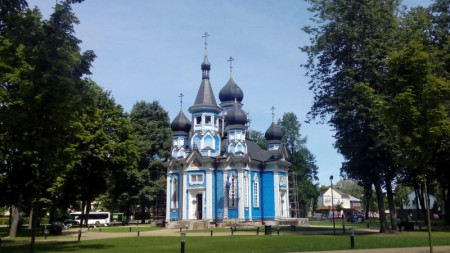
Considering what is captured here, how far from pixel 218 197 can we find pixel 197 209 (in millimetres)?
3187

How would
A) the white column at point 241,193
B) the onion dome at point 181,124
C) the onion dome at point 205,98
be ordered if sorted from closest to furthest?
the white column at point 241,193 < the onion dome at point 205,98 < the onion dome at point 181,124

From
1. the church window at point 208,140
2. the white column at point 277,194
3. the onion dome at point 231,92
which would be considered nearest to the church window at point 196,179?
the church window at point 208,140

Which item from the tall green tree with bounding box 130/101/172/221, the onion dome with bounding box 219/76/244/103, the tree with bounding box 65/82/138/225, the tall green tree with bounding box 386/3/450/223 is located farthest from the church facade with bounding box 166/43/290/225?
the tall green tree with bounding box 386/3/450/223

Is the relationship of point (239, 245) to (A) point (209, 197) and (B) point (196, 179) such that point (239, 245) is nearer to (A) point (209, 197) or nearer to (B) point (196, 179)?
(A) point (209, 197)

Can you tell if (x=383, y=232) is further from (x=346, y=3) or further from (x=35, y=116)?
(x=35, y=116)

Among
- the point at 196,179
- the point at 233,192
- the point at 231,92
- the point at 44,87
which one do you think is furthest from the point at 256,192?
the point at 44,87

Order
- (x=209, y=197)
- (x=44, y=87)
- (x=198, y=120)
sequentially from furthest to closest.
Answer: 1. (x=198, y=120)
2. (x=209, y=197)
3. (x=44, y=87)

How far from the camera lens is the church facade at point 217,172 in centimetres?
4984

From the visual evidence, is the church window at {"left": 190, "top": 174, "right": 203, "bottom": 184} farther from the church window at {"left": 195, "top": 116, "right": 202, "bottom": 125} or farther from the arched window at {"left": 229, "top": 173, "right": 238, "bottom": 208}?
the church window at {"left": 195, "top": 116, "right": 202, "bottom": 125}

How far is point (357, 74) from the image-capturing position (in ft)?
106

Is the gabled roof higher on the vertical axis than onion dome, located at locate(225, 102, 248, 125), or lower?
lower

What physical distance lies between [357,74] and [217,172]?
23.6 metres

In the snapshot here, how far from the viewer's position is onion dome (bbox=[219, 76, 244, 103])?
60281mm

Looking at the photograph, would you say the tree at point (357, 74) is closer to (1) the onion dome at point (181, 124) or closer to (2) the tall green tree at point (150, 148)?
(1) the onion dome at point (181, 124)
